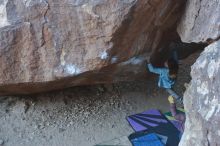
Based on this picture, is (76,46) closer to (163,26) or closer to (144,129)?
(163,26)

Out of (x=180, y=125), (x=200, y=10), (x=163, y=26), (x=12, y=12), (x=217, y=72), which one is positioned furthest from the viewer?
(x=180, y=125)

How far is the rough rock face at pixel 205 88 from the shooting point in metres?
1.17

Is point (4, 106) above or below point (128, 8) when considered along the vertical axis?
below

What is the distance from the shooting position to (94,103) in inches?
76.6

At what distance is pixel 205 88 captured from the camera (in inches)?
47.8

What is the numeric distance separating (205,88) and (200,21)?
0.30m

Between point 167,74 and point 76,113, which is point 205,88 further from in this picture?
point 76,113

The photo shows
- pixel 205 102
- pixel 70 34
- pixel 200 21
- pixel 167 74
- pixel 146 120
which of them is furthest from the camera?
pixel 146 120

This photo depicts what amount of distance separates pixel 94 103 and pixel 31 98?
0.97 feet

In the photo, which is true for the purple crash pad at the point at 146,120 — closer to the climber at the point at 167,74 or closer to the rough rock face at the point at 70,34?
the climber at the point at 167,74

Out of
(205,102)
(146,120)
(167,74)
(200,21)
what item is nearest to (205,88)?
(205,102)

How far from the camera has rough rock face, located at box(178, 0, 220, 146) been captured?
1.17 metres

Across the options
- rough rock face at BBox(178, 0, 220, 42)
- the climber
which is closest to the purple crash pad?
the climber

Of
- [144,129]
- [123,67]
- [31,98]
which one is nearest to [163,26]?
[123,67]
